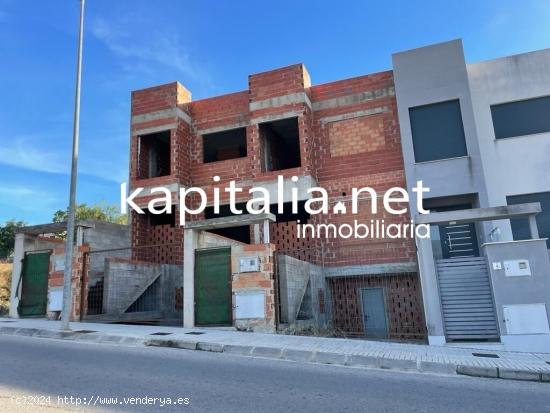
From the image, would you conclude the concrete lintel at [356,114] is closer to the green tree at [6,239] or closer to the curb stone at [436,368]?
the curb stone at [436,368]

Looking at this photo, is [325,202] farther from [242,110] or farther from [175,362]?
[175,362]

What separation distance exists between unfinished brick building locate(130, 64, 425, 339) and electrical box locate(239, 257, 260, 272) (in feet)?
6.65

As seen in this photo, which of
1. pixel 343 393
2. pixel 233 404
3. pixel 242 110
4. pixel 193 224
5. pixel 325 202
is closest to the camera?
pixel 233 404

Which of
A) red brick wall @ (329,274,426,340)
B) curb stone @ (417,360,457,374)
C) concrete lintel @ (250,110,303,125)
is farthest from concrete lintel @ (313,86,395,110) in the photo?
curb stone @ (417,360,457,374)

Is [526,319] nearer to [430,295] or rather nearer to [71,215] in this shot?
[430,295]

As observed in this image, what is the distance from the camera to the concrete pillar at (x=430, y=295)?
9375mm

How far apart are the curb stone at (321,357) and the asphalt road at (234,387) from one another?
35 centimetres

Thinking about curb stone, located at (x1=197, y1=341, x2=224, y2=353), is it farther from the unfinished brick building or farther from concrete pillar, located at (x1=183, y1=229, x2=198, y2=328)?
the unfinished brick building

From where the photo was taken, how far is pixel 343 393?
536cm

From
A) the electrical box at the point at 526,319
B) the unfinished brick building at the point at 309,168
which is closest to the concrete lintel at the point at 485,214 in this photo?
the electrical box at the point at 526,319

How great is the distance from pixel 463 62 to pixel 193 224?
10.6m

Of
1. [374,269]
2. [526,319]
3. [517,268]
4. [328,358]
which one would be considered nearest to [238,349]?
[328,358]

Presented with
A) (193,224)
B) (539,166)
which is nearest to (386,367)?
(193,224)

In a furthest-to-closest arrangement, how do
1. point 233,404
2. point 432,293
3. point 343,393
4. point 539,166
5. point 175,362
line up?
point 539,166 < point 432,293 < point 175,362 < point 343,393 < point 233,404
